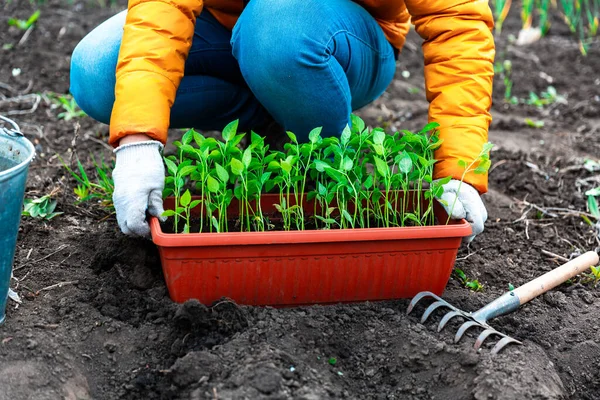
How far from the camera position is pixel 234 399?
5.37ft

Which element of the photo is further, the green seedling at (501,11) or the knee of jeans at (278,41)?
the green seedling at (501,11)

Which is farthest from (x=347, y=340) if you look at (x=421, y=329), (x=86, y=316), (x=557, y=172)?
(x=557, y=172)

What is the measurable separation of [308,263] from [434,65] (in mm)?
692

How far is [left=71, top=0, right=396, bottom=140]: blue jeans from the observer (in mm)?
2203

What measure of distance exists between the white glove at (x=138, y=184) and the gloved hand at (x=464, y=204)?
0.78 metres

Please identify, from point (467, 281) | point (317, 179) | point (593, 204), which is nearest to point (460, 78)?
point (317, 179)

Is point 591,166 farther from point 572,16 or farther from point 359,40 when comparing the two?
point 572,16

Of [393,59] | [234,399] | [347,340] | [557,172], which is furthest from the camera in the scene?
[557,172]

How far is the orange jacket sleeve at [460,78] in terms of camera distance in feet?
6.93

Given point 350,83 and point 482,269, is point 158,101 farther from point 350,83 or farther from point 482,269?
point 482,269

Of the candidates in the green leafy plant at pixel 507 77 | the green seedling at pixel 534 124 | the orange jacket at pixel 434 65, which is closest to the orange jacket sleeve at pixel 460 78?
the orange jacket at pixel 434 65

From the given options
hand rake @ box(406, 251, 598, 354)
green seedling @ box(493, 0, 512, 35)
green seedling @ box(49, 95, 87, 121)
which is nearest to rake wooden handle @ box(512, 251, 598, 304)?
hand rake @ box(406, 251, 598, 354)

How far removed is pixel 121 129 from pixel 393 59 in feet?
3.44

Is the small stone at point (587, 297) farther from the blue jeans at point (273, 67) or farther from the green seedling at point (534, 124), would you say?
the green seedling at point (534, 124)
